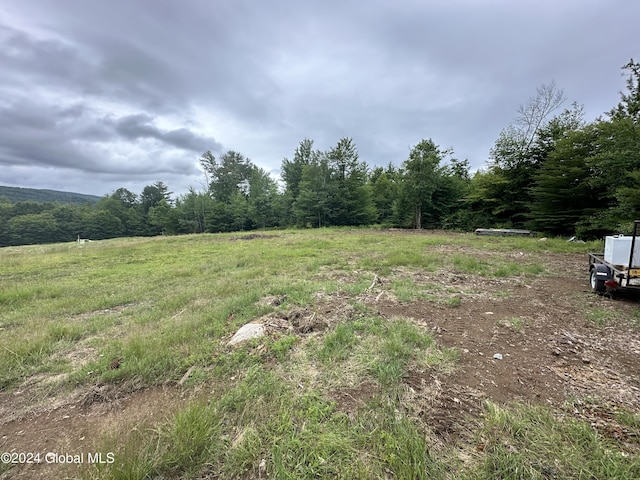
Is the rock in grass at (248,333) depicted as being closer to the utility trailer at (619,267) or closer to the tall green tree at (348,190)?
the utility trailer at (619,267)

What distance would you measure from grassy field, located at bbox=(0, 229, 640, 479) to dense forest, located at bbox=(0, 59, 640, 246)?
A: 33.5 feet

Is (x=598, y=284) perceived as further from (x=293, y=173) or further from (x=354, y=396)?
(x=293, y=173)

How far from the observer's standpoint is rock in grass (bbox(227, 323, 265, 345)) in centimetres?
319

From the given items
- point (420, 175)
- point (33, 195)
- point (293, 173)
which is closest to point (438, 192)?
point (420, 175)

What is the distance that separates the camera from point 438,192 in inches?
836

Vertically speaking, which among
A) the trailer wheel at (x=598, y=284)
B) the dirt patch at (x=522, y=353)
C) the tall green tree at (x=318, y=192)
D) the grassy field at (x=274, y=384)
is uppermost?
the tall green tree at (x=318, y=192)

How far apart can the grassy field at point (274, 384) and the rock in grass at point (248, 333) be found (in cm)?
15

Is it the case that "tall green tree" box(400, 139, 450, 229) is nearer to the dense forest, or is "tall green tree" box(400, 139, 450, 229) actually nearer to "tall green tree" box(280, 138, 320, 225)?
the dense forest

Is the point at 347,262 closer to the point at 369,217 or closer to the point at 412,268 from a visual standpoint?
the point at 412,268

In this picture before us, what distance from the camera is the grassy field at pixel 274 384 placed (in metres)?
1.60

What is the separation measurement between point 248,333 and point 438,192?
21745mm

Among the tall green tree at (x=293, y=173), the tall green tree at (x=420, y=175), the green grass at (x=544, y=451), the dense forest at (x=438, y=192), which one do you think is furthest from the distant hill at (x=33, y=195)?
the green grass at (x=544, y=451)

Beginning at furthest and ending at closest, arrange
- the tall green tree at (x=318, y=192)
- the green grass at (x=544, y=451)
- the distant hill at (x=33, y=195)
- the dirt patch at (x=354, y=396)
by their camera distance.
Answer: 1. the distant hill at (x=33, y=195)
2. the tall green tree at (x=318, y=192)
3. the dirt patch at (x=354, y=396)
4. the green grass at (x=544, y=451)

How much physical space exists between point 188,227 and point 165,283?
35982 millimetres
